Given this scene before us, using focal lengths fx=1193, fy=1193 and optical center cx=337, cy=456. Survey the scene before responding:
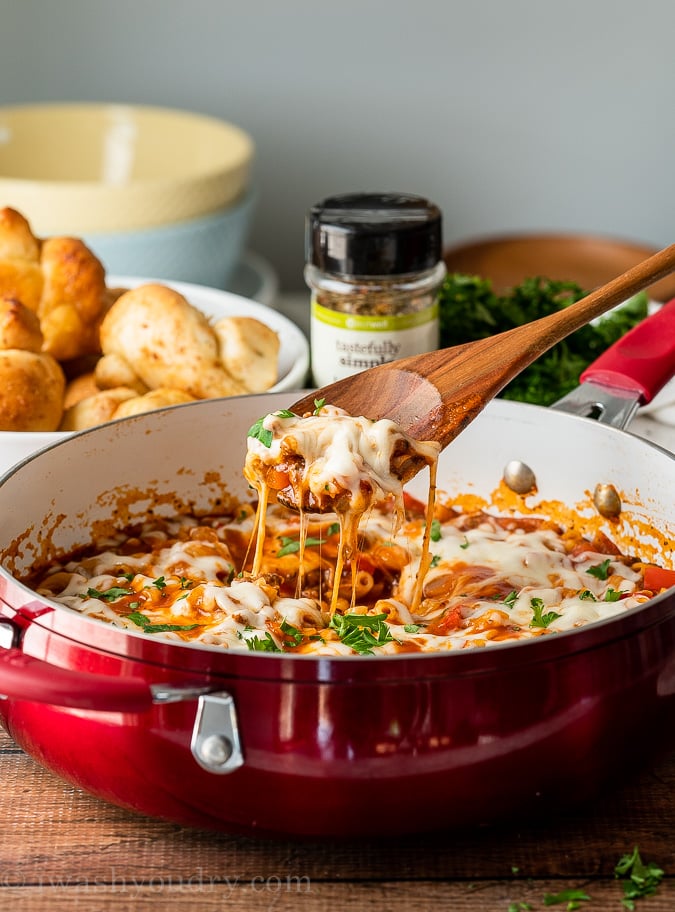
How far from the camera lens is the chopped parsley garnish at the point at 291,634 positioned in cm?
125

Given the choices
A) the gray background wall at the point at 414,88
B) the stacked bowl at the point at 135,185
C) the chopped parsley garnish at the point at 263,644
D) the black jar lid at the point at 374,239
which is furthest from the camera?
the gray background wall at the point at 414,88

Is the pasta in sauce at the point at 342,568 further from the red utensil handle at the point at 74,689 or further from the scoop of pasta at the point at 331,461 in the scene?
the red utensil handle at the point at 74,689

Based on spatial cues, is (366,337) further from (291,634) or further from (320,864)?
(320,864)

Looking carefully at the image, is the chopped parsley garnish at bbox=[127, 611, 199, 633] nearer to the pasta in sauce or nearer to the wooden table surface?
the pasta in sauce

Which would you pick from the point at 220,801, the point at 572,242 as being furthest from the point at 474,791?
the point at 572,242

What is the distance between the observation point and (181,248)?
2504 mm

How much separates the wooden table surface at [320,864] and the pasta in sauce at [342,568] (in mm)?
190

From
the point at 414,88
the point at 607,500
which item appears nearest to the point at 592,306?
the point at 607,500

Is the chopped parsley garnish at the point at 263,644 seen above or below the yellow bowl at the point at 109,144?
above

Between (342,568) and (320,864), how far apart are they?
1.40 ft

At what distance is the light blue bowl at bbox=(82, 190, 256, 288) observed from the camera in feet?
8.04

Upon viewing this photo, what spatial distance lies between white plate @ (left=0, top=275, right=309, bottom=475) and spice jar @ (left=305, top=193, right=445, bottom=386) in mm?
75

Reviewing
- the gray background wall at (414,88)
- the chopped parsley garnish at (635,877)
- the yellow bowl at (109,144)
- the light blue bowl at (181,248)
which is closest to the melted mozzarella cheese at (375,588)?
the chopped parsley garnish at (635,877)

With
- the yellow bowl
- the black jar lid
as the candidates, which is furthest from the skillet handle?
the yellow bowl
